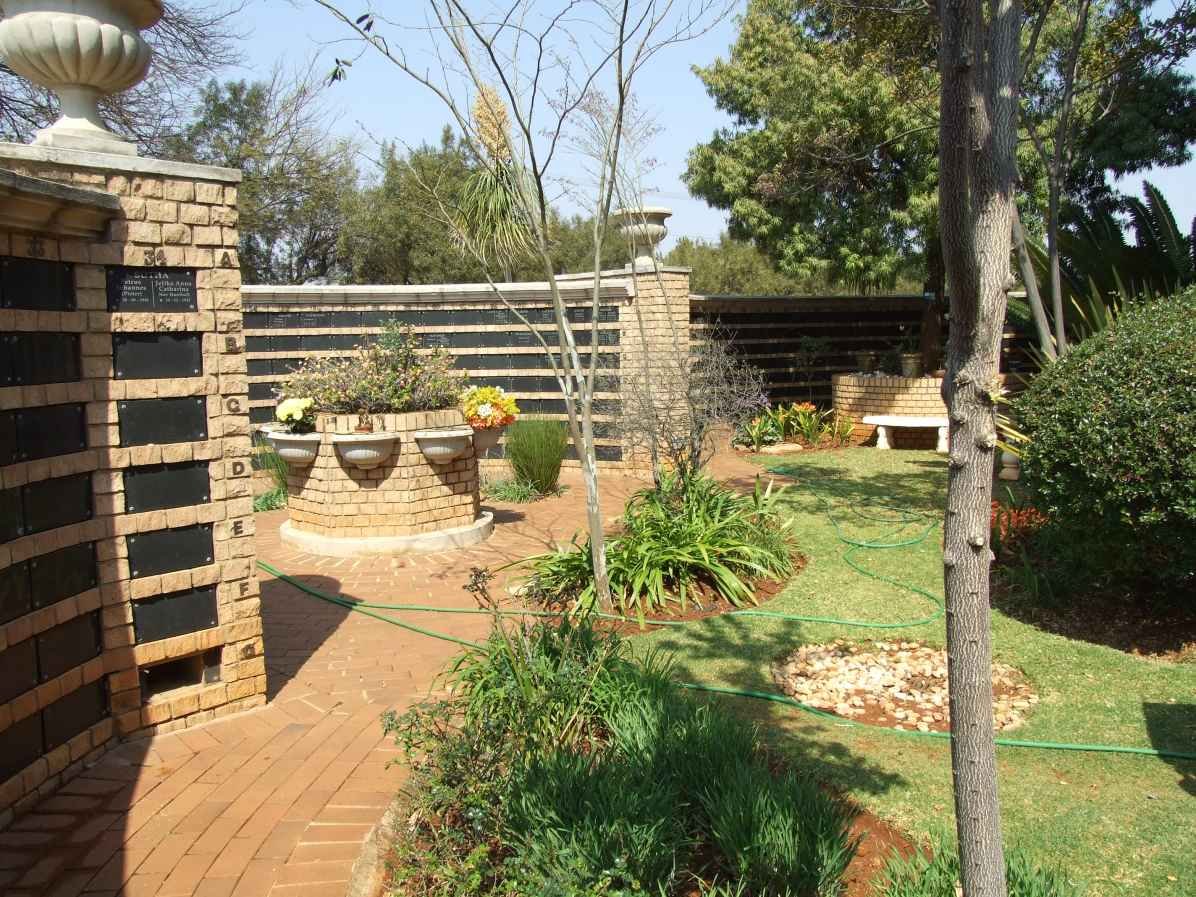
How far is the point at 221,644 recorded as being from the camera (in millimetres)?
4266

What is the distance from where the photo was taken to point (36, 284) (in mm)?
3539

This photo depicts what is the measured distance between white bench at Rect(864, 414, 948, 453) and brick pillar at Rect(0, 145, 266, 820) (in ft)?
32.3

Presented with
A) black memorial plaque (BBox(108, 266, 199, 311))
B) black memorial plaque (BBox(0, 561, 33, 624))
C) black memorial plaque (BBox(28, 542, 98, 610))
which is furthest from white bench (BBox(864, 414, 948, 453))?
black memorial plaque (BBox(0, 561, 33, 624))

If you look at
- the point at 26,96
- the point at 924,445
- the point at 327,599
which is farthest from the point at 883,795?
the point at 26,96

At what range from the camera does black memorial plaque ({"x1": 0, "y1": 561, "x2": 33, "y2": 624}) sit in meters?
3.30

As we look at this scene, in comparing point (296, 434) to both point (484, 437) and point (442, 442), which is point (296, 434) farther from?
point (484, 437)

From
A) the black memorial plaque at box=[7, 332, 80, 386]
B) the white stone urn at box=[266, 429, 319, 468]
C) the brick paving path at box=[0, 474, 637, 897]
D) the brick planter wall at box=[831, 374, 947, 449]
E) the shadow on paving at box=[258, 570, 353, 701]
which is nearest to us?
the brick paving path at box=[0, 474, 637, 897]

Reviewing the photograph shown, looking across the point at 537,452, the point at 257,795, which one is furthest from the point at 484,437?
the point at 257,795

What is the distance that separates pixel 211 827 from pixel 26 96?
14605 mm

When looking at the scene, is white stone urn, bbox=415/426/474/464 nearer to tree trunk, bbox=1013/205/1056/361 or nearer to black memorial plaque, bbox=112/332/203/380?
black memorial plaque, bbox=112/332/203/380

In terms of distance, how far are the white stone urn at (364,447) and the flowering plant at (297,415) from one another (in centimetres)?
47

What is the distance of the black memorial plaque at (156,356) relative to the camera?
389cm

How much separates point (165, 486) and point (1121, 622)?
5460 mm

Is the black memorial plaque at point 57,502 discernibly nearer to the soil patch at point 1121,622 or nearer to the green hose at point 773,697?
the green hose at point 773,697
